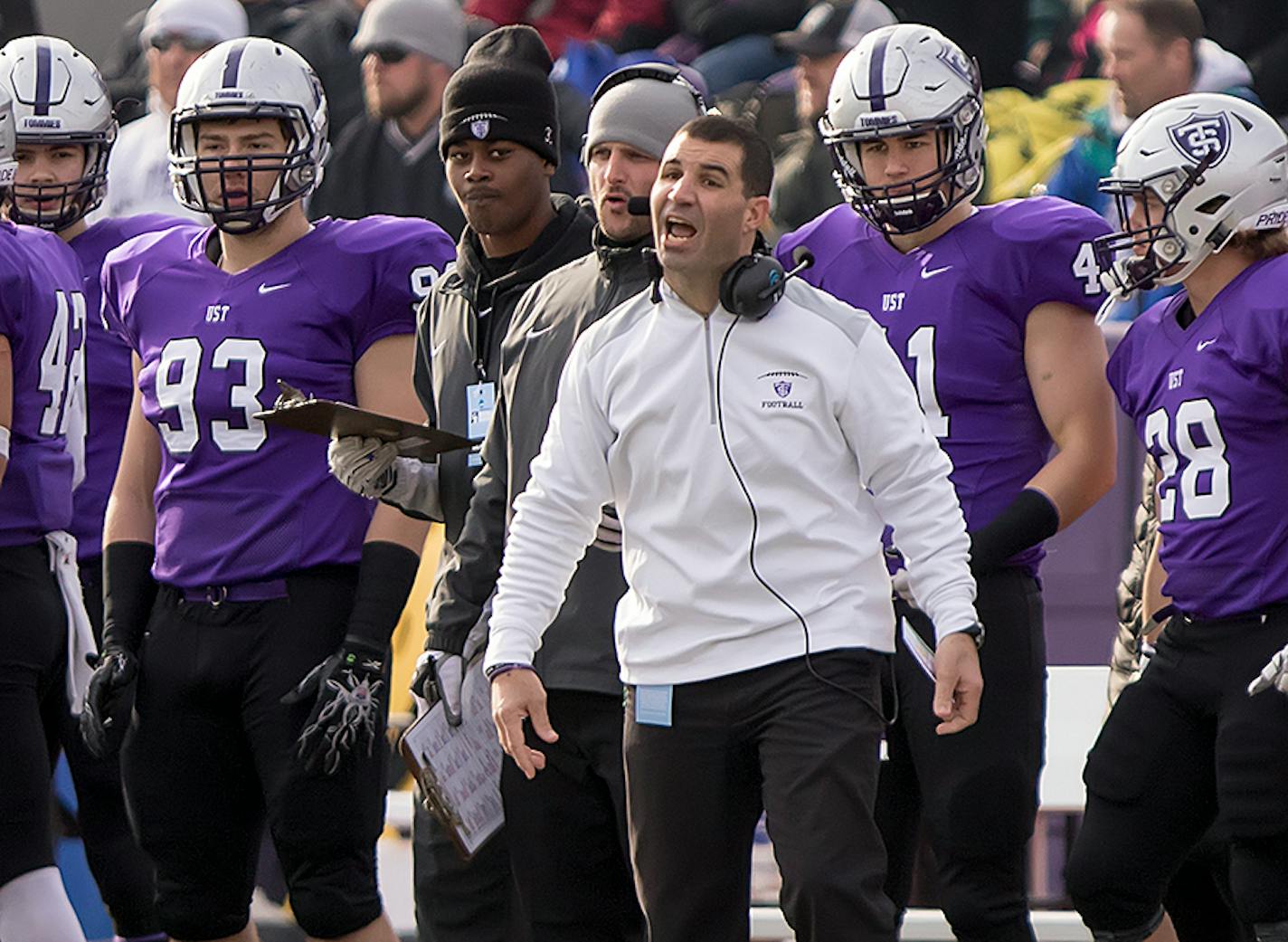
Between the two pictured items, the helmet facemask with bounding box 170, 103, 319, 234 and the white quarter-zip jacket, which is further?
the helmet facemask with bounding box 170, 103, 319, 234

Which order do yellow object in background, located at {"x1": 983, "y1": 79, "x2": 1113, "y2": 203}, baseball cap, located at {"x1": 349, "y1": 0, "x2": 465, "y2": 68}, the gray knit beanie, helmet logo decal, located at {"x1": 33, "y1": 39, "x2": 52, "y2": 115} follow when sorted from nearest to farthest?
the gray knit beanie → helmet logo decal, located at {"x1": 33, "y1": 39, "x2": 52, "y2": 115} → yellow object in background, located at {"x1": 983, "y1": 79, "x2": 1113, "y2": 203} → baseball cap, located at {"x1": 349, "y1": 0, "x2": 465, "y2": 68}

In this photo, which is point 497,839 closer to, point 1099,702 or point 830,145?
point 830,145

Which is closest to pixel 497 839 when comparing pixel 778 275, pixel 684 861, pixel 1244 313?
pixel 684 861

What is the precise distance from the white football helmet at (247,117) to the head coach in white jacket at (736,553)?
1068 mm

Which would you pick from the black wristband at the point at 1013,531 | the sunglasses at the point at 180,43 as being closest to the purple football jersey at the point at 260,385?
the black wristband at the point at 1013,531

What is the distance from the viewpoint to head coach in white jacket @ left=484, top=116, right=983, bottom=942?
3801mm

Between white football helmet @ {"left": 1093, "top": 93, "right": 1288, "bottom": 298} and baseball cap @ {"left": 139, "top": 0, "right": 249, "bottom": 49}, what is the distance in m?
3.71

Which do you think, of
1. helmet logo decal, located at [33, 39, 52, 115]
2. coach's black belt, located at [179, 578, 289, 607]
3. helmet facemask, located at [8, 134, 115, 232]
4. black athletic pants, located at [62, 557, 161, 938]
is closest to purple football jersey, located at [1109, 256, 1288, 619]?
coach's black belt, located at [179, 578, 289, 607]

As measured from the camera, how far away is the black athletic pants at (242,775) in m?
4.54

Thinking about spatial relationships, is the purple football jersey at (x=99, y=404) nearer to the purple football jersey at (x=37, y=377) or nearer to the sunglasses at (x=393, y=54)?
the purple football jersey at (x=37, y=377)

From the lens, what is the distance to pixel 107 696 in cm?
468

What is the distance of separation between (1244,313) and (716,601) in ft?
4.50

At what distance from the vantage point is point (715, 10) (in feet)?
25.6

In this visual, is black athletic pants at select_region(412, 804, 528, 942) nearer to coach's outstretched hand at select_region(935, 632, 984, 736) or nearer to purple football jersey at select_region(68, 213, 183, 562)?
coach's outstretched hand at select_region(935, 632, 984, 736)
